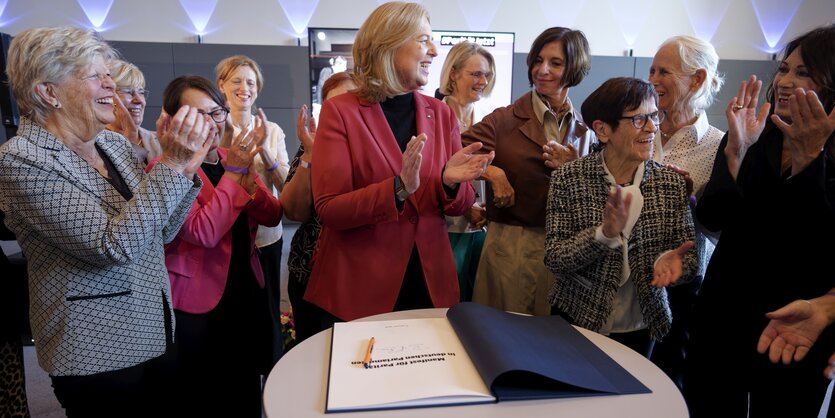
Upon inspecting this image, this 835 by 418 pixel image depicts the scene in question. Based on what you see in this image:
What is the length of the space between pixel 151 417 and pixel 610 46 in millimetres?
6538

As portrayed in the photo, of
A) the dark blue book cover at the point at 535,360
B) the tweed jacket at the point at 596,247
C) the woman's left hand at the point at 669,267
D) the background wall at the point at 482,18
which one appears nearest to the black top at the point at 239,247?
the dark blue book cover at the point at 535,360

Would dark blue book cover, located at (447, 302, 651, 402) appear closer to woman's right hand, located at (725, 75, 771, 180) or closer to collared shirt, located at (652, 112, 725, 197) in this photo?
woman's right hand, located at (725, 75, 771, 180)

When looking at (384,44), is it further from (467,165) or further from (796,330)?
(796,330)

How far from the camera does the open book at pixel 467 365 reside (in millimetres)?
922

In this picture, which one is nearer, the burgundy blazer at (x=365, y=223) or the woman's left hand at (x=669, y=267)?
the woman's left hand at (x=669, y=267)

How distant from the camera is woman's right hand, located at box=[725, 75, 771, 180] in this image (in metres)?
1.38

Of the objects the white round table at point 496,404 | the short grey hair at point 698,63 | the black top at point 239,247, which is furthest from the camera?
the short grey hair at point 698,63

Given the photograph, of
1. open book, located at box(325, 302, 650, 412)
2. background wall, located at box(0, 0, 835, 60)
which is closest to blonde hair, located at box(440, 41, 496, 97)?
open book, located at box(325, 302, 650, 412)

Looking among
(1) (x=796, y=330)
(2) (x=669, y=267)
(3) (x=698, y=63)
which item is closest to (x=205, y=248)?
(2) (x=669, y=267)

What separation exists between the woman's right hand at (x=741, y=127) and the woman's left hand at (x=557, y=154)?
0.48 m

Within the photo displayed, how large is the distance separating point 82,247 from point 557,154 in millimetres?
1442

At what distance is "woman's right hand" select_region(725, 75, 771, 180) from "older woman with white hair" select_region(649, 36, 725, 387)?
0.42 m

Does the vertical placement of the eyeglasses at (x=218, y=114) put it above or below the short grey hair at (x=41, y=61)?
below

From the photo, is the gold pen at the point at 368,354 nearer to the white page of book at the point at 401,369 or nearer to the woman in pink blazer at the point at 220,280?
the white page of book at the point at 401,369
